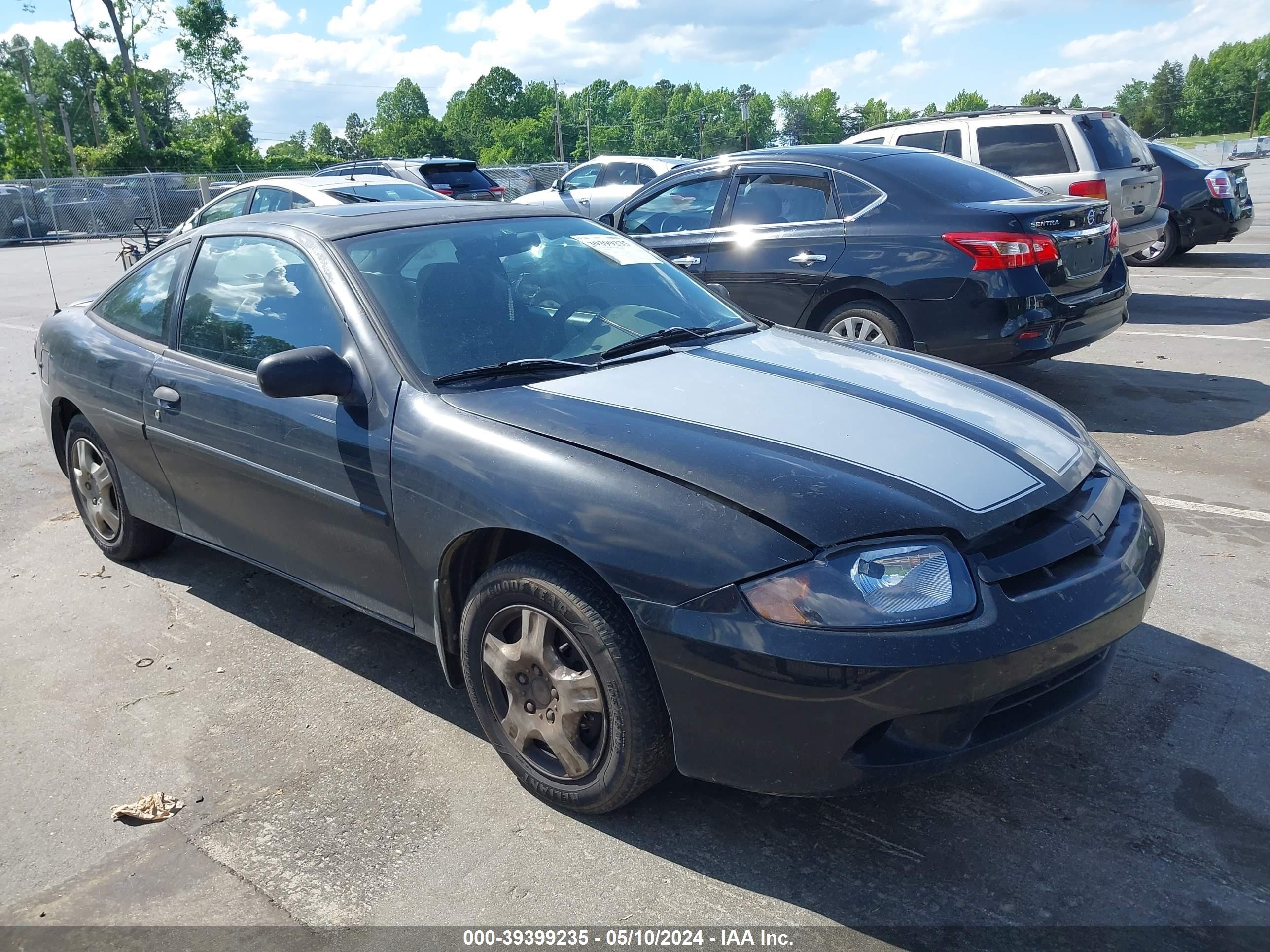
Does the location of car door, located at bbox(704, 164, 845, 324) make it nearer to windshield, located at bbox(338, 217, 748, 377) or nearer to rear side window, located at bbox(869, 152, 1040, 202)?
rear side window, located at bbox(869, 152, 1040, 202)

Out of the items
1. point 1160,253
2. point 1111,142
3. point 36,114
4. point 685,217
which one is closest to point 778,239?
point 685,217

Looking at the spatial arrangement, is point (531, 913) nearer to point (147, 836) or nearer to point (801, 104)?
point (147, 836)

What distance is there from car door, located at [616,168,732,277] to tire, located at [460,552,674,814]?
4.65m

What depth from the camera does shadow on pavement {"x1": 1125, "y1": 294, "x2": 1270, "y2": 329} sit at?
9.62 m

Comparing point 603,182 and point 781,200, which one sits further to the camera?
point 603,182

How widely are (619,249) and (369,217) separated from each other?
3.16 feet

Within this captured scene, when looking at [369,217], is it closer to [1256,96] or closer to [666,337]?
[666,337]

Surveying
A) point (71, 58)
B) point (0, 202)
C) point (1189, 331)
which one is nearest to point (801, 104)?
point (71, 58)

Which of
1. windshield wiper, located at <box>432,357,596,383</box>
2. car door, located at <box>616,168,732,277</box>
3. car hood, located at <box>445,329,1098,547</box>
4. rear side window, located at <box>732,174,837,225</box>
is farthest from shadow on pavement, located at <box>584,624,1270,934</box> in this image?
car door, located at <box>616,168,732,277</box>

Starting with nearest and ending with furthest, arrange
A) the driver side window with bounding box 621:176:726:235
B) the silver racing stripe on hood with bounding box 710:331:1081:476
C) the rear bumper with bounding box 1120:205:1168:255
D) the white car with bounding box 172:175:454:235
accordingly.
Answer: the silver racing stripe on hood with bounding box 710:331:1081:476
the driver side window with bounding box 621:176:726:235
the white car with bounding box 172:175:454:235
the rear bumper with bounding box 1120:205:1168:255

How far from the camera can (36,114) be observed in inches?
2953

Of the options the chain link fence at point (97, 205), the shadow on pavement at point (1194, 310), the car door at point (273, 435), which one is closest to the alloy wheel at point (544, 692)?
the car door at point (273, 435)

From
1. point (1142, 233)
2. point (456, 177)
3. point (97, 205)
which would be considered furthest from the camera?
point (97, 205)

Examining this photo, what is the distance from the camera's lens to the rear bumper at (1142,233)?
1035 cm
